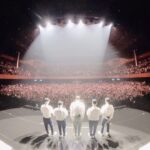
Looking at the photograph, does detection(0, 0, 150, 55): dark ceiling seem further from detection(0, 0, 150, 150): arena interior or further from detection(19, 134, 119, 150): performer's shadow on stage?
detection(19, 134, 119, 150): performer's shadow on stage

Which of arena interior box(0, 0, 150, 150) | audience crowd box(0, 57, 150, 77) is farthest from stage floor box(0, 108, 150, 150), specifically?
audience crowd box(0, 57, 150, 77)

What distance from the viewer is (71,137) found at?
8031 millimetres

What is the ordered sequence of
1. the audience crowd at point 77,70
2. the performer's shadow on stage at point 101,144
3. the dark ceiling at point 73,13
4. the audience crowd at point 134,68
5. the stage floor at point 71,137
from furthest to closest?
the audience crowd at point 77,70 < the audience crowd at point 134,68 < the dark ceiling at point 73,13 < the stage floor at point 71,137 < the performer's shadow on stage at point 101,144

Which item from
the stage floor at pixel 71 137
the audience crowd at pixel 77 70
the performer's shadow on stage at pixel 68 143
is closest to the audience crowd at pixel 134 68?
the audience crowd at pixel 77 70

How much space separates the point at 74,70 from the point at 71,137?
92.2 ft

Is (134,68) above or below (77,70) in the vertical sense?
below

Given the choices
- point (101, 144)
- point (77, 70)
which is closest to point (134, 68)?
point (77, 70)

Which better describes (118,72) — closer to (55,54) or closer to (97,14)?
(55,54)

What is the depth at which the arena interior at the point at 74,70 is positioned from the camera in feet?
27.2

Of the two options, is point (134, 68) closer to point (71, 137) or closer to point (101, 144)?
point (71, 137)

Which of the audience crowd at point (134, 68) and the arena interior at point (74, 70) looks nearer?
the arena interior at point (74, 70)

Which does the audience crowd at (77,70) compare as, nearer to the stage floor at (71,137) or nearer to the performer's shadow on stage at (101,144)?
the stage floor at (71,137)

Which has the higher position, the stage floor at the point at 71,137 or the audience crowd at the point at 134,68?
the audience crowd at the point at 134,68

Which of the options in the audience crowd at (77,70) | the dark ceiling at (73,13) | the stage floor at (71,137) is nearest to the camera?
the stage floor at (71,137)
